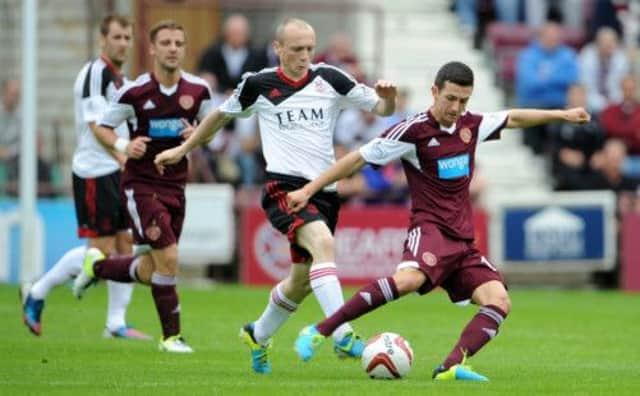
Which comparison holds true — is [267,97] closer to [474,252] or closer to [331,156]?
[331,156]

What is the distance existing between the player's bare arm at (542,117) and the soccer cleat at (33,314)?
16.2 feet

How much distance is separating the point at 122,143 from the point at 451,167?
10.3 feet

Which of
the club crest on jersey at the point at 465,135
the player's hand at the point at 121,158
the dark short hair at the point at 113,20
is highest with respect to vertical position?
the dark short hair at the point at 113,20

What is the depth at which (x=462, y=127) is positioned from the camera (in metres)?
10.9

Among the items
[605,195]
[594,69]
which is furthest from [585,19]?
[605,195]

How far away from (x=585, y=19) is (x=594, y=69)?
2664 mm

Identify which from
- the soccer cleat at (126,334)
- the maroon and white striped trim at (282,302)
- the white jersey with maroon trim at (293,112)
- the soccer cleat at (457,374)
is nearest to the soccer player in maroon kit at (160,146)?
the soccer cleat at (126,334)

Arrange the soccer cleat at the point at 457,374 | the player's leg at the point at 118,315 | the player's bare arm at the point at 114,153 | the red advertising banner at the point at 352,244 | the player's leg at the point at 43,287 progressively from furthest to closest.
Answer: the red advertising banner at the point at 352,244, the player's leg at the point at 118,315, the player's leg at the point at 43,287, the player's bare arm at the point at 114,153, the soccer cleat at the point at 457,374

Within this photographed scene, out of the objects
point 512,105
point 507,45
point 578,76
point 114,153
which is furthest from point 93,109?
point 507,45

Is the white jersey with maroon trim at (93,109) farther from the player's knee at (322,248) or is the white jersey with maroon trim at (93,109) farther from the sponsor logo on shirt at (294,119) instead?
the player's knee at (322,248)

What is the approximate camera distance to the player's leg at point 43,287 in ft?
45.9

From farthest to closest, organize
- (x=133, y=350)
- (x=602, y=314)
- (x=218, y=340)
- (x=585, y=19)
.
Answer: (x=585, y=19) < (x=602, y=314) < (x=218, y=340) < (x=133, y=350)

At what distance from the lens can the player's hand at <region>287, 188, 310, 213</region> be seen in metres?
10.8

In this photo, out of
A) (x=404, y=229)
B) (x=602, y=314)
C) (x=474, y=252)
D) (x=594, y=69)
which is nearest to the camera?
(x=474, y=252)
